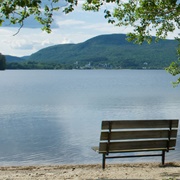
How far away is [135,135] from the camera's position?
9414 millimetres

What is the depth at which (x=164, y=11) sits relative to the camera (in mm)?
11102

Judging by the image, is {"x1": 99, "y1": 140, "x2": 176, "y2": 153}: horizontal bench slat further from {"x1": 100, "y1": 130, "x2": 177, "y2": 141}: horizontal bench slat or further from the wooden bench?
{"x1": 100, "y1": 130, "x2": 177, "y2": 141}: horizontal bench slat

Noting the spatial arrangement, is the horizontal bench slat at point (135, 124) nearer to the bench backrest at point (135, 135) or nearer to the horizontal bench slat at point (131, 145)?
the bench backrest at point (135, 135)

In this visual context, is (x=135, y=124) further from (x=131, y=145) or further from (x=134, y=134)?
(x=131, y=145)

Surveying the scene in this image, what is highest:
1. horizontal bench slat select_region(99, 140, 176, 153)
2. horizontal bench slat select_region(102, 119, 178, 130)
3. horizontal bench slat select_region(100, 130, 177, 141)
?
horizontal bench slat select_region(102, 119, 178, 130)

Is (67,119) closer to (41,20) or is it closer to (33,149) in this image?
(33,149)

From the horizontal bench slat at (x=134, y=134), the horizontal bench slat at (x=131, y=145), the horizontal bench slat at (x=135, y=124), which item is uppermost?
the horizontal bench slat at (x=135, y=124)

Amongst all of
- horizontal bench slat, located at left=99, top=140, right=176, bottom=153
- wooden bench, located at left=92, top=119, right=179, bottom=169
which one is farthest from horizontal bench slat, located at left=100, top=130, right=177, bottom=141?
horizontal bench slat, located at left=99, top=140, right=176, bottom=153

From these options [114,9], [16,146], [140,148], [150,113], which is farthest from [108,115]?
[140,148]

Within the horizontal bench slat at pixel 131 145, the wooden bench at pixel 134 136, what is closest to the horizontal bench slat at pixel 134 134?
the wooden bench at pixel 134 136

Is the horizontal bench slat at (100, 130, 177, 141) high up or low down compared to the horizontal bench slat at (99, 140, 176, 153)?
up

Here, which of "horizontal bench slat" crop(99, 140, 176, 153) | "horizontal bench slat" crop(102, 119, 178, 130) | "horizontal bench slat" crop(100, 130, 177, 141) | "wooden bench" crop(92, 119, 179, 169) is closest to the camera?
"horizontal bench slat" crop(102, 119, 178, 130)

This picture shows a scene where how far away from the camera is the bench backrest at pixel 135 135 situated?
9180 millimetres

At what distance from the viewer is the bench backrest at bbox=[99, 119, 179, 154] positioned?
30.1 feet
